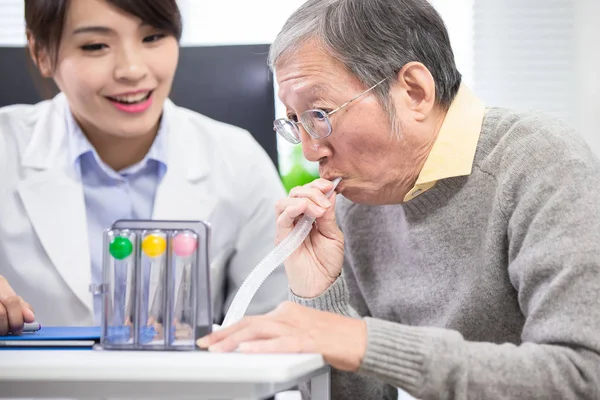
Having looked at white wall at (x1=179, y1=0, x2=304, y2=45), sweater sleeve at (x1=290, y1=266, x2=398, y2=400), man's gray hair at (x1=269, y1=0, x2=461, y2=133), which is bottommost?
sweater sleeve at (x1=290, y1=266, x2=398, y2=400)

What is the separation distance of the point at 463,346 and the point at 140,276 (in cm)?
43

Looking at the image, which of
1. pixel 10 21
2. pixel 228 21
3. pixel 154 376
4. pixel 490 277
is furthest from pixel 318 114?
pixel 10 21

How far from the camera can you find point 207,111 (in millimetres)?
2066

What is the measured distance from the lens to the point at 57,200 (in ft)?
6.71

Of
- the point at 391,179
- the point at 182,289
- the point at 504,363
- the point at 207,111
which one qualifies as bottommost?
the point at 504,363

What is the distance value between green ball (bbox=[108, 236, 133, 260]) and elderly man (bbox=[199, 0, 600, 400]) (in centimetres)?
43

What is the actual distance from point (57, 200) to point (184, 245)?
3.70 ft

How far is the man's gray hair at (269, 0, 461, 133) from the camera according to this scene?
1.37 m

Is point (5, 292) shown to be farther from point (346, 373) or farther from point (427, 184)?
point (427, 184)

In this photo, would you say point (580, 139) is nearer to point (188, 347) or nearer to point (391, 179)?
point (391, 179)

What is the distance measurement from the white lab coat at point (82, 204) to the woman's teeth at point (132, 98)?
5.5 inches

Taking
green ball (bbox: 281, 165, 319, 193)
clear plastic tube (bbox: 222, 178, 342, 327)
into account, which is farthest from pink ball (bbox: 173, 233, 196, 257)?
green ball (bbox: 281, 165, 319, 193)

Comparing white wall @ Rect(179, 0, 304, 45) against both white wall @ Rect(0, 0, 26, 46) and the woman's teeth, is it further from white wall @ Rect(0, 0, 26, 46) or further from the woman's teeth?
the woman's teeth

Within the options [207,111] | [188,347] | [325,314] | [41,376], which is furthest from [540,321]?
[207,111]
